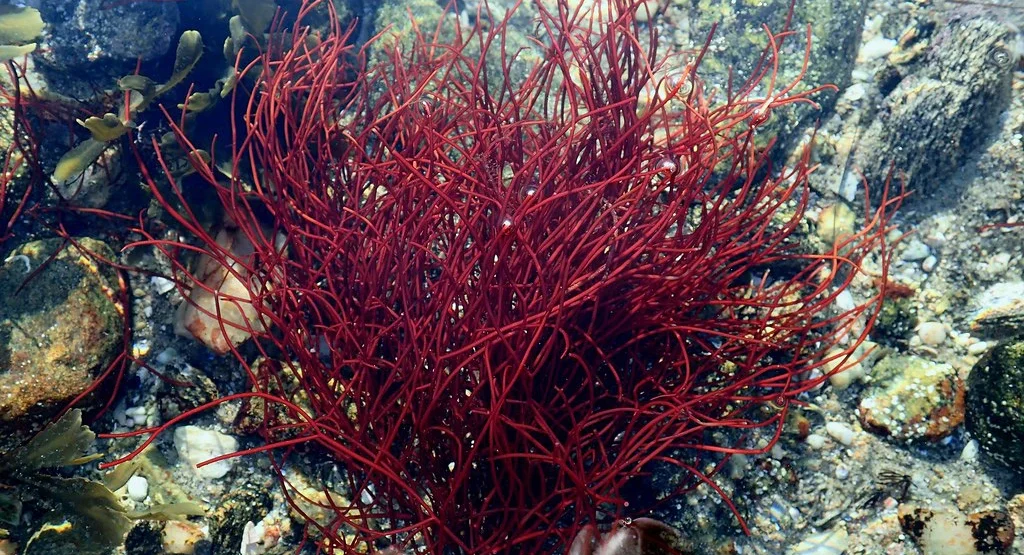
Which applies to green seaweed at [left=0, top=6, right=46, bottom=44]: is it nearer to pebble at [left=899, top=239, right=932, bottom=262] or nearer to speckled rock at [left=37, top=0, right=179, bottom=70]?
speckled rock at [left=37, top=0, right=179, bottom=70]

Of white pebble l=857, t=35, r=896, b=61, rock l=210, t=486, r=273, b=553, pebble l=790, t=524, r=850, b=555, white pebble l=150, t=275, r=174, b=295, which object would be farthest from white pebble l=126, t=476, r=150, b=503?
white pebble l=857, t=35, r=896, b=61

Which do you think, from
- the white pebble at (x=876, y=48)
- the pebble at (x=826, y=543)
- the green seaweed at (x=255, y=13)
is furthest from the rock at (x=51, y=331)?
the white pebble at (x=876, y=48)

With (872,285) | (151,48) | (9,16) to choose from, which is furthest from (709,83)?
(9,16)

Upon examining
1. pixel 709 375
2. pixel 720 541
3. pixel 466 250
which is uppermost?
pixel 466 250

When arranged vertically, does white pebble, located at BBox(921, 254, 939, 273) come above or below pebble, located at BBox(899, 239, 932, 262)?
below

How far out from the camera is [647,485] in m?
2.04

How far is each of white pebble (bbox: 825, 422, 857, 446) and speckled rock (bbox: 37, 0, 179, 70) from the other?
2.86 meters

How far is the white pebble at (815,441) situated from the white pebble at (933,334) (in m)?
0.58

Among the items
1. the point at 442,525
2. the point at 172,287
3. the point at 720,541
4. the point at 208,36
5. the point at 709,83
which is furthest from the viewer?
the point at 709,83

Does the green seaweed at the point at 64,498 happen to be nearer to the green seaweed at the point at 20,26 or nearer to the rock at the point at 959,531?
the green seaweed at the point at 20,26

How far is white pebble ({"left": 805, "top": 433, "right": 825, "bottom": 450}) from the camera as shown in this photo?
215 cm

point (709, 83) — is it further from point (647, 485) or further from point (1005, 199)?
point (647, 485)

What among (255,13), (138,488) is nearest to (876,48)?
(255,13)

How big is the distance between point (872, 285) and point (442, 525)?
1.86 meters
